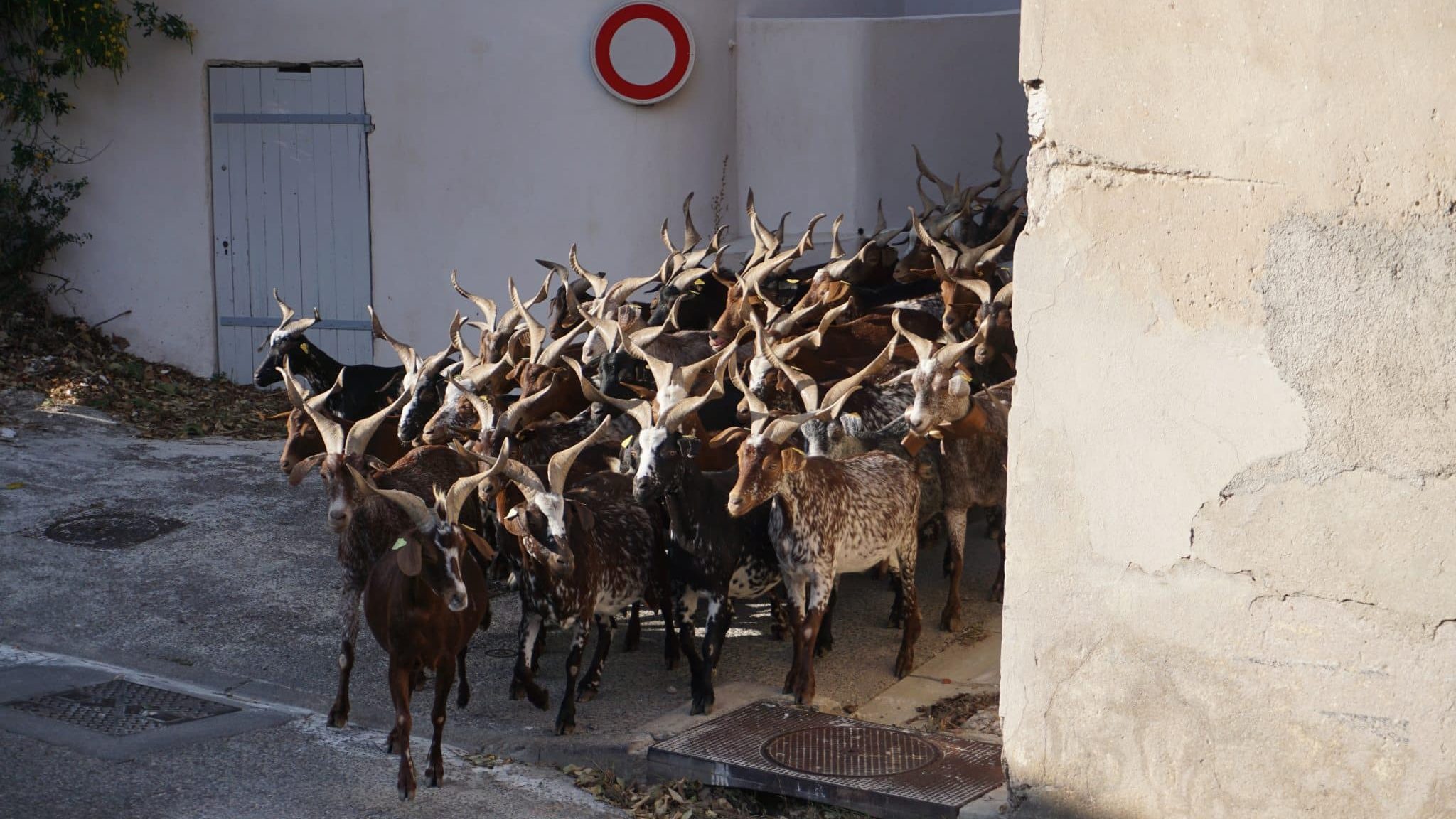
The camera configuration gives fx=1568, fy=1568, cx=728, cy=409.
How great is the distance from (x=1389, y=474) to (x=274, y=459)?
A: 807 centimetres

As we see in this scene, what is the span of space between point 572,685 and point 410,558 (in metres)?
1.05

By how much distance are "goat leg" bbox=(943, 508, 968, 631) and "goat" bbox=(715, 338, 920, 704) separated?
340 millimetres

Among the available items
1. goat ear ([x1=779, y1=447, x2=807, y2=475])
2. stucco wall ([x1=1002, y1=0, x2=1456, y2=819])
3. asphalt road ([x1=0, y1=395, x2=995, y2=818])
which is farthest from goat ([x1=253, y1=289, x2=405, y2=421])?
stucco wall ([x1=1002, y1=0, x2=1456, y2=819])

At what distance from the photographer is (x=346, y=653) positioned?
655 cm

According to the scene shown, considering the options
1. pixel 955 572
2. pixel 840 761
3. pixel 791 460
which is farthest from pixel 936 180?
pixel 840 761

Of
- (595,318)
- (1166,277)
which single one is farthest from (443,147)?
(1166,277)

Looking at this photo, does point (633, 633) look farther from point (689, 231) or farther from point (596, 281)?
point (689, 231)

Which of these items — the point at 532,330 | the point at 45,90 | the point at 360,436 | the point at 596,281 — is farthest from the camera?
the point at 45,90

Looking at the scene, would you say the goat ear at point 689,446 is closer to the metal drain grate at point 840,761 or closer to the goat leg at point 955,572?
the metal drain grate at point 840,761

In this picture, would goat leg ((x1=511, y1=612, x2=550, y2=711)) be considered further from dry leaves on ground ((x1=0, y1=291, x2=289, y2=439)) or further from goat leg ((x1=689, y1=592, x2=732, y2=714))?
dry leaves on ground ((x1=0, y1=291, x2=289, y2=439))

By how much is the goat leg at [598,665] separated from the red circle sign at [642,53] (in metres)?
6.01

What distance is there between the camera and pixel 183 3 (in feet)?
40.5

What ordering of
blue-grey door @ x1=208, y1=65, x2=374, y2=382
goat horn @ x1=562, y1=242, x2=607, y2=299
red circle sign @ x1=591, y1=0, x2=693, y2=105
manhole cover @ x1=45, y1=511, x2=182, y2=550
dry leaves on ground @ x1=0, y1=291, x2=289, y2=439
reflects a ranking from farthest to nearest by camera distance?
blue-grey door @ x1=208, y1=65, x2=374, y2=382
red circle sign @ x1=591, y1=0, x2=693, y2=105
dry leaves on ground @ x1=0, y1=291, x2=289, y2=439
goat horn @ x1=562, y1=242, x2=607, y2=299
manhole cover @ x1=45, y1=511, x2=182, y2=550

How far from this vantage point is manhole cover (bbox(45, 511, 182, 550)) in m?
8.73
